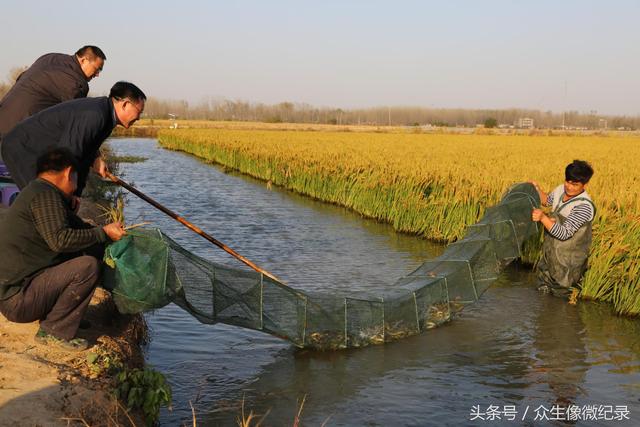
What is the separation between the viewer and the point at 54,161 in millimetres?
4641

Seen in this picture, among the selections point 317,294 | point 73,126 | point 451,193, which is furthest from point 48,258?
point 451,193

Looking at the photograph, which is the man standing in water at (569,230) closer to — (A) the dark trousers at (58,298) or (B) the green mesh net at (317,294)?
(B) the green mesh net at (317,294)

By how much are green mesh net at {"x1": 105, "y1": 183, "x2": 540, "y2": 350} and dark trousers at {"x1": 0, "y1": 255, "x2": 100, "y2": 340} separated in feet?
0.89

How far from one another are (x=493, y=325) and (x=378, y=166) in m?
9.11

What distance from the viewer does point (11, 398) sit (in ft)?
12.7

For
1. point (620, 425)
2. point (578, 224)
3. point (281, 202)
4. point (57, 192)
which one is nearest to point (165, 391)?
point (57, 192)

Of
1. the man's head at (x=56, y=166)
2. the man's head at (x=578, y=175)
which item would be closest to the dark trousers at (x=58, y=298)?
the man's head at (x=56, y=166)

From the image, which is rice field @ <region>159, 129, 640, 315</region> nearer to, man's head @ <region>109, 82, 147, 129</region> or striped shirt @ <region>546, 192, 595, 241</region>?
striped shirt @ <region>546, 192, 595, 241</region>

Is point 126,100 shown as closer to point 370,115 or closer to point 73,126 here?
point 73,126

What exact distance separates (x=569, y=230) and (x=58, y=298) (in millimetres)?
5855

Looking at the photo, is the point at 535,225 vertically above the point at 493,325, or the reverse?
the point at 535,225

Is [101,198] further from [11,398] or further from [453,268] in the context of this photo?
[11,398]

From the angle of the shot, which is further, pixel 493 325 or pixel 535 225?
pixel 535 225

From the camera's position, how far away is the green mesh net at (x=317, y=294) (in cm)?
504
